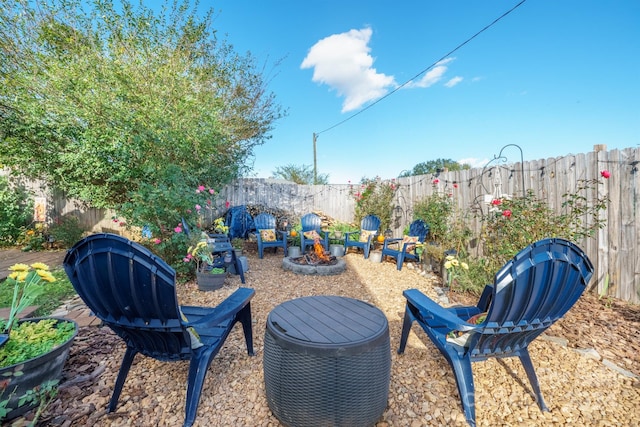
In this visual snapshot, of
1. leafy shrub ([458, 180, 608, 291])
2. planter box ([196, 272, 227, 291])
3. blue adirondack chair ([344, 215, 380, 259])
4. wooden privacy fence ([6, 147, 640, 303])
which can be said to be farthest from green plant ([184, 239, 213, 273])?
wooden privacy fence ([6, 147, 640, 303])

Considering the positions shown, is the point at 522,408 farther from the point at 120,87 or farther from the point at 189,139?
the point at 120,87

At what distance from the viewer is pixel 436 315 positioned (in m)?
1.58

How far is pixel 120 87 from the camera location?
187 inches

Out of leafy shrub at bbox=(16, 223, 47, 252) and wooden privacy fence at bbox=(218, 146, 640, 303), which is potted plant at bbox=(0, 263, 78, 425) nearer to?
wooden privacy fence at bbox=(218, 146, 640, 303)

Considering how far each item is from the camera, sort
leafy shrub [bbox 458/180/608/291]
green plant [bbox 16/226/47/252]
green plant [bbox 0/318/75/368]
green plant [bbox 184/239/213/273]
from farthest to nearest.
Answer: green plant [bbox 16/226/47/252] → green plant [bbox 184/239/213/273] → leafy shrub [bbox 458/180/608/291] → green plant [bbox 0/318/75/368]

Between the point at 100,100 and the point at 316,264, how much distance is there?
14.6ft

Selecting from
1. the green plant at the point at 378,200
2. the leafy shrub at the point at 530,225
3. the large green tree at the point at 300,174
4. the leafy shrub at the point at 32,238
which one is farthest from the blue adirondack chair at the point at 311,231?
the large green tree at the point at 300,174

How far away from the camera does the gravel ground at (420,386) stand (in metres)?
1.43

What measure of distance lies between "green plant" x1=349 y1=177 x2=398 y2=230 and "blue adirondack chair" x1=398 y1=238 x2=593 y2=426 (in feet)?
15.5

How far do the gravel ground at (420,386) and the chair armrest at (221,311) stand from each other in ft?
1.17

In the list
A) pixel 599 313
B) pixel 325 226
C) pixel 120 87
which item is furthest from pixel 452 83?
pixel 120 87

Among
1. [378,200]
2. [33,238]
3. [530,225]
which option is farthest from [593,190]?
[33,238]

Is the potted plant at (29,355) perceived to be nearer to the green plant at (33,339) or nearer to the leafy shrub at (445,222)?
the green plant at (33,339)

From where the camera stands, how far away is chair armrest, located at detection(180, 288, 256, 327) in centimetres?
149
